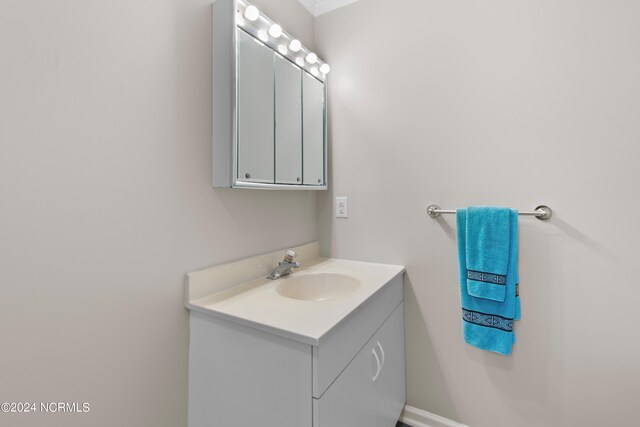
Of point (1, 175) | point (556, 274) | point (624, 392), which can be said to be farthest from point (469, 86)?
point (1, 175)

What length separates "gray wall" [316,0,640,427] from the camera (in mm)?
1010

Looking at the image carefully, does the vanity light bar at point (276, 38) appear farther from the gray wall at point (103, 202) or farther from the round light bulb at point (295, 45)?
the gray wall at point (103, 202)

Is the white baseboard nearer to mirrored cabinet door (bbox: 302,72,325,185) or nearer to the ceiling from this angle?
mirrored cabinet door (bbox: 302,72,325,185)

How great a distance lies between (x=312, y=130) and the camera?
1.43m

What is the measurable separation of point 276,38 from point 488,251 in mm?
1266

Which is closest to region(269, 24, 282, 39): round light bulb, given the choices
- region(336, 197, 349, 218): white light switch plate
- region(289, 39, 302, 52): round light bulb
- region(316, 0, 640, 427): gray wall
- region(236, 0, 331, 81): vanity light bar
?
region(236, 0, 331, 81): vanity light bar

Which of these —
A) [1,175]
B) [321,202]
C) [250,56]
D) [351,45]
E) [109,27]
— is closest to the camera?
[1,175]

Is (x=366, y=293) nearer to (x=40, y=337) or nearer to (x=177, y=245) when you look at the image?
(x=177, y=245)

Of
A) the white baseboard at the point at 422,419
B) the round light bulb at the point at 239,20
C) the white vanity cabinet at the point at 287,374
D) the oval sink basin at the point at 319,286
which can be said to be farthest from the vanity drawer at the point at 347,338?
the round light bulb at the point at 239,20

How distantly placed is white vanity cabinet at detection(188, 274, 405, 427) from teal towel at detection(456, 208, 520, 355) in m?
0.39

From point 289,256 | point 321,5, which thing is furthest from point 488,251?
point 321,5

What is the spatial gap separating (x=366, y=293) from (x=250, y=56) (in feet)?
3.31

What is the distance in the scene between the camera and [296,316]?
2.72 feet

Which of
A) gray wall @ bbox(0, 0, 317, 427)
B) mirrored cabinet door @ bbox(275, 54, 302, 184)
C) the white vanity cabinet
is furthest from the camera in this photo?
mirrored cabinet door @ bbox(275, 54, 302, 184)
